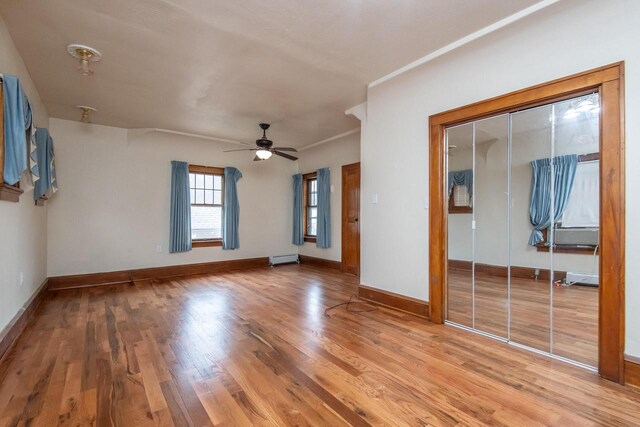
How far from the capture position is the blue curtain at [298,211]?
7078 millimetres

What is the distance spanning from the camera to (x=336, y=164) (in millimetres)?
6270

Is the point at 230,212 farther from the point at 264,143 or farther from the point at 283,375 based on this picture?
the point at 283,375

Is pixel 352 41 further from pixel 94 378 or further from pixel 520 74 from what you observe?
pixel 94 378

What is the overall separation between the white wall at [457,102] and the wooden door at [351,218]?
1.89 m

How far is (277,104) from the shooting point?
4246mm

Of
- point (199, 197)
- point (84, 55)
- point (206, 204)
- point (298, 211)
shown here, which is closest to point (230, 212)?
point (206, 204)

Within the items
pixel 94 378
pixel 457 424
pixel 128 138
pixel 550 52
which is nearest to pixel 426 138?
pixel 550 52

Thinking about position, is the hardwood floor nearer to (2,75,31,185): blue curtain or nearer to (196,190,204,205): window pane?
(2,75,31,185): blue curtain

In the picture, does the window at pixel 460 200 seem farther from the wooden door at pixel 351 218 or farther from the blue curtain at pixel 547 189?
the wooden door at pixel 351 218

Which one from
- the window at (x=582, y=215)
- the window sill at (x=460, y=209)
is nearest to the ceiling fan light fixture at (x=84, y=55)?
the window sill at (x=460, y=209)

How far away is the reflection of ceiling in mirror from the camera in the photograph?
7.31 feet

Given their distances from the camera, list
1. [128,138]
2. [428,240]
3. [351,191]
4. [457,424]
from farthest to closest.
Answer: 1. [351,191]
2. [128,138]
3. [428,240]
4. [457,424]

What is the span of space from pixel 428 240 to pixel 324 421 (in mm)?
2053

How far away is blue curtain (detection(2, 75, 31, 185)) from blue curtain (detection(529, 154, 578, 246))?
413cm
